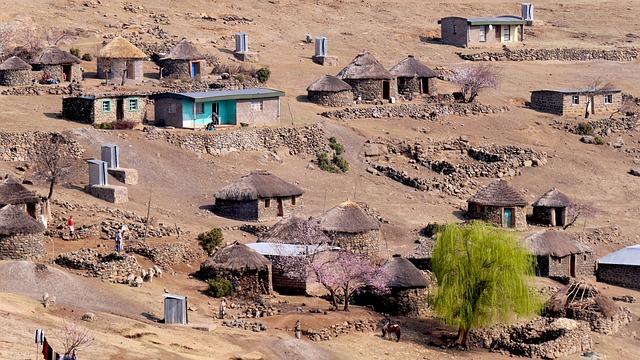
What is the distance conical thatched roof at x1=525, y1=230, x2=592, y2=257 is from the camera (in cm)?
6994

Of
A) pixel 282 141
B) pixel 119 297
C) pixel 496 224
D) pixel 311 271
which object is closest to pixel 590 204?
pixel 496 224

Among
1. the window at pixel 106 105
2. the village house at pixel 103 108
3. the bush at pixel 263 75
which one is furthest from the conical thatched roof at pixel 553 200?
the bush at pixel 263 75

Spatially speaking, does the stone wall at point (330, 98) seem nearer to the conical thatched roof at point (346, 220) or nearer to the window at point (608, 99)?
the window at point (608, 99)

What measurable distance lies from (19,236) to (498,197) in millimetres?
22050

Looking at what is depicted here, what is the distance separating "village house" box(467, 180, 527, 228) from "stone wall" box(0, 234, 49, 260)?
20852 millimetres

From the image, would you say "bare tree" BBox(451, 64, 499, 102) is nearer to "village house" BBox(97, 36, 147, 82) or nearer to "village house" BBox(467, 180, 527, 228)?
"village house" BBox(97, 36, 147, 82)

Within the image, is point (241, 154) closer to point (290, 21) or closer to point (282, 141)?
point (282, 141)

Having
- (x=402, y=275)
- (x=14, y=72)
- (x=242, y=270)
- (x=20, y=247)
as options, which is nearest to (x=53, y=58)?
(x=14, y=72)

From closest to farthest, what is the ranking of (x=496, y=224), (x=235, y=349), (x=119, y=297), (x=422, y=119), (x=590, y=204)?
(x=235, y=349), (x=119, y=297), (x=496, y=224), (x=590, y=204), (x=422, y=119)

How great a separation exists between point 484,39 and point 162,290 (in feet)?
162

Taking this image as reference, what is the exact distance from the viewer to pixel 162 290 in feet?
197

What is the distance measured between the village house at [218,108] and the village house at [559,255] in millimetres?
16098

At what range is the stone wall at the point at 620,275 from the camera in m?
71.0

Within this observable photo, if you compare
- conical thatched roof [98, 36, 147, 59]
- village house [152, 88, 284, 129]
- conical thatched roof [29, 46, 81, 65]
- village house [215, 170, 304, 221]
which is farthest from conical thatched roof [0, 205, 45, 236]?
conical thatched roof [98, 36, 147, 59]
